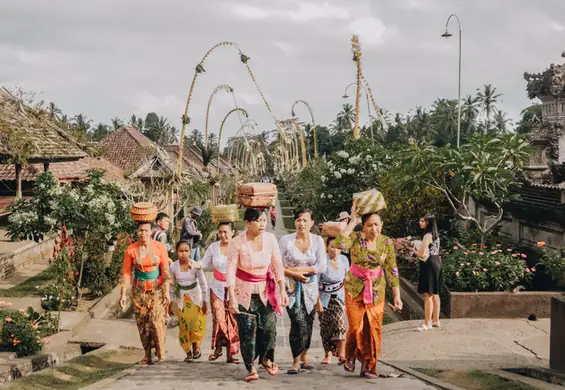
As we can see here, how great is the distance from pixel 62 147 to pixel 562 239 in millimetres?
12668

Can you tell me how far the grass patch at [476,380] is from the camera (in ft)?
21.2

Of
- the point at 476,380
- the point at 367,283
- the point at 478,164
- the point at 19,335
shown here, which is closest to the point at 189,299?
the point at 19,335

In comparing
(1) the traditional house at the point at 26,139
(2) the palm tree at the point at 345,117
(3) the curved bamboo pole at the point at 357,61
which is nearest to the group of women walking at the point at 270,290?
(1) the traditional house at the point at 26,139

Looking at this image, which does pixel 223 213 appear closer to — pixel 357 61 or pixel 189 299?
pixel 189 299

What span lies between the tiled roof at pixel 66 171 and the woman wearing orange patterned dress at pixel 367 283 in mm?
11525

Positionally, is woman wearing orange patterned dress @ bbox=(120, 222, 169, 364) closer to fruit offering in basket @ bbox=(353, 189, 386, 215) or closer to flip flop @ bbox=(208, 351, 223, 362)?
flip flop @ bbox=(208, 351, 223, 362)

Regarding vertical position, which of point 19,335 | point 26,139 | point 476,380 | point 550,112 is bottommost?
point 476,380

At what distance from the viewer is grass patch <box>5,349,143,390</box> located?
707 cm

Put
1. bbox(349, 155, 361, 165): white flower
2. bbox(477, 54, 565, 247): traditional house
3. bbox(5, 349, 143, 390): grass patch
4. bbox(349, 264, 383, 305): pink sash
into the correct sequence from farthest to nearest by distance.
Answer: bbox(349, 155, 361, 165): white flower
bbox(477, 54, 565, 247): traditional house
bbox(5, 349, 143, 390): grass patch
bbox(349, 264, 383, 305): pink sash

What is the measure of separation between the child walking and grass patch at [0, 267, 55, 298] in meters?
4.86

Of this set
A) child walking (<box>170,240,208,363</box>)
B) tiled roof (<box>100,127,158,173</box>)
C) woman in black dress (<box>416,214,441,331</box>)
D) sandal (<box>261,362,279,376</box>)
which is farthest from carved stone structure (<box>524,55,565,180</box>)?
tiled roof (<box>100,127,158,173</box>)

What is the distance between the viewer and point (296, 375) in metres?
7.04

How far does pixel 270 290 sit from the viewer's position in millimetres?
7004

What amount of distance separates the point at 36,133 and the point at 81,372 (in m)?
11.5
